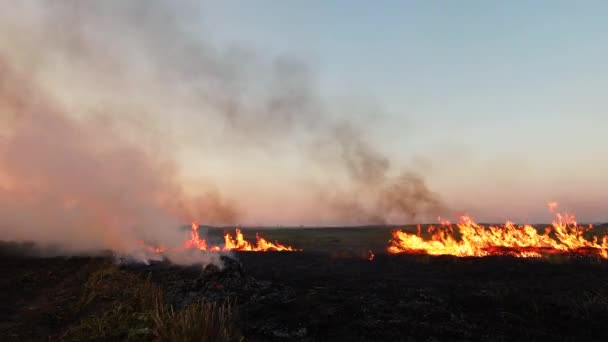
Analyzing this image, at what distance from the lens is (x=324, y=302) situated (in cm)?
1725

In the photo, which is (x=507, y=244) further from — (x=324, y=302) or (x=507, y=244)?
(x=324, y=302)

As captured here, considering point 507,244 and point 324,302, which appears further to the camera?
point 507,244

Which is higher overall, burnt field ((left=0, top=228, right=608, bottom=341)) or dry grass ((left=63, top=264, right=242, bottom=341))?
dry grass ((left=63, top=264, right=242, bottom=341))

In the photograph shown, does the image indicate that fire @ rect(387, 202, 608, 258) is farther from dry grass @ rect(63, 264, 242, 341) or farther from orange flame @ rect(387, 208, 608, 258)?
dry grass @ rect(63, 264, 242, 341)

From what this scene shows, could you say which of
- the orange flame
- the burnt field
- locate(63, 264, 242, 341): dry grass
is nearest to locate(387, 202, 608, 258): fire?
the orange flame

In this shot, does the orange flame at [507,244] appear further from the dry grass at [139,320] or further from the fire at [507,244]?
the dry grass at [139,320]

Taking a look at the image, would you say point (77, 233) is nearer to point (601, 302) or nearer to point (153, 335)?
point (153, 335)

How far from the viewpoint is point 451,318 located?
47.5 ft

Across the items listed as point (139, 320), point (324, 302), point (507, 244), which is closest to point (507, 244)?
point (507, 244)

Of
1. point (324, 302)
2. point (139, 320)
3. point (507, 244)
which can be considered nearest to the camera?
Answer: point (139, 320)

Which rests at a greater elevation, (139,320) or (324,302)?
(139,320)

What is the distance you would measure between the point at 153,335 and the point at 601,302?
57.7ft

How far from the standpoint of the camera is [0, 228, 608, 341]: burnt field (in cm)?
1309

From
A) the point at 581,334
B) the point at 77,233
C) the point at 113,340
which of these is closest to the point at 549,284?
the point at 581,334
